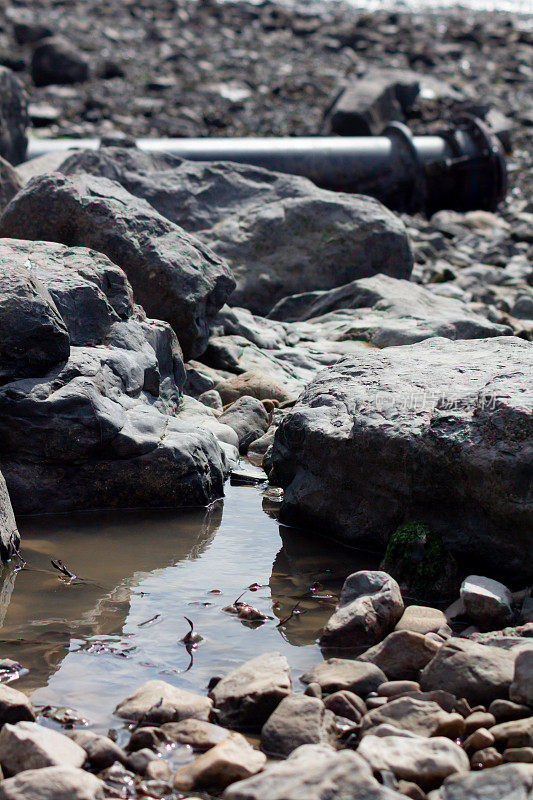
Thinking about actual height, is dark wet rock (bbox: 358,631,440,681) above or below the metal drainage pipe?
below

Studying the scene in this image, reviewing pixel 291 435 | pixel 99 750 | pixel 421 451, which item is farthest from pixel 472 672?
pixel 291 435

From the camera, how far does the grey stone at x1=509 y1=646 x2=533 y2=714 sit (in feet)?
8.82

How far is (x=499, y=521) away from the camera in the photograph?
3.72 m

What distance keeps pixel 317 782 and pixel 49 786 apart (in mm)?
617

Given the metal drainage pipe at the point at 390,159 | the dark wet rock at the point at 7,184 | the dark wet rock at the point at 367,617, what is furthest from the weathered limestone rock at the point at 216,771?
the metal drainage pipe at the point at 390,159

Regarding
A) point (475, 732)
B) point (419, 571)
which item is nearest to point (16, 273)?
point (419, 571)

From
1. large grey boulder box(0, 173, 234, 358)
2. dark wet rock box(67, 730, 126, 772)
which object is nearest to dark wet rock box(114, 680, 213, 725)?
dark wet rock box(67, 730, 126, 772)

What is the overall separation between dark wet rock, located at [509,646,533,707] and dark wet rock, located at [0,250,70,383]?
101 inches

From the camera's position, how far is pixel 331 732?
8.70 ft

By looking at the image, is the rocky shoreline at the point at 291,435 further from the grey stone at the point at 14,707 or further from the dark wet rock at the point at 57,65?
the dark wet rock at the point at 57,65

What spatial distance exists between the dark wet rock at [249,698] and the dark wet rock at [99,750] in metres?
0.34

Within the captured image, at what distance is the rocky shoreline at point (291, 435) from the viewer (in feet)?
8.22

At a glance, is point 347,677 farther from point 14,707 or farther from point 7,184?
point 7,184

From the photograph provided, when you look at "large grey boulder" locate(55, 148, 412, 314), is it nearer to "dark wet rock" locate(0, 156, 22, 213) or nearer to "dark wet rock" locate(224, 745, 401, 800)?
"dark wet rock" locate(0, 156, 22, 213)
